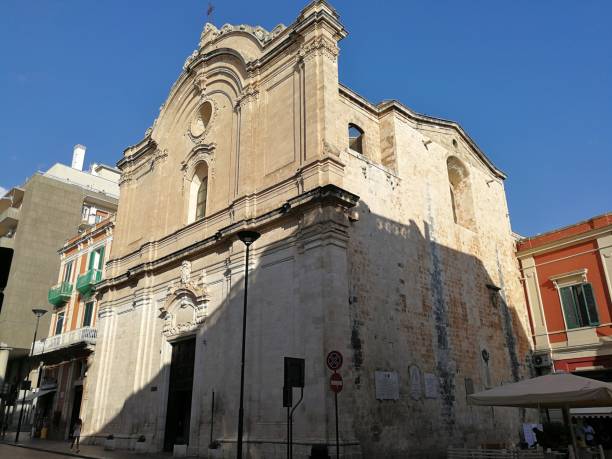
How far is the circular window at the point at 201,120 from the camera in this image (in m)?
22.5

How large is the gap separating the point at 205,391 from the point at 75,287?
16.6 m

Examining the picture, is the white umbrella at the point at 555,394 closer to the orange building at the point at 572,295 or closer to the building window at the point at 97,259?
the orange building at the point at 572,295

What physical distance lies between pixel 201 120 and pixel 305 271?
11620 millimetres

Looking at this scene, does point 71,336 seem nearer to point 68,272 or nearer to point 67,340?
point 67,340

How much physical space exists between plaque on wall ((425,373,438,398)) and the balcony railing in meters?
16.7

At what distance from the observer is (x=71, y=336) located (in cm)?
2658

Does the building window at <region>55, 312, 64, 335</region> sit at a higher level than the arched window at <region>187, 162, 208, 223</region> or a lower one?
lower

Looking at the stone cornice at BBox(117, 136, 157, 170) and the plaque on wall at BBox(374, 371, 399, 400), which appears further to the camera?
the stone cornice at BBox(117, 136, 157, 170)

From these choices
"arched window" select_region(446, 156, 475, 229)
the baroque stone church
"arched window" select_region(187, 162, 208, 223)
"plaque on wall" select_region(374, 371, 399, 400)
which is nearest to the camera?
"plaque on wall" select_region(374, 371, 399, 400)

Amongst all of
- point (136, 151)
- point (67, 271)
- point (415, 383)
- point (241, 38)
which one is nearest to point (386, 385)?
point (415, 383)

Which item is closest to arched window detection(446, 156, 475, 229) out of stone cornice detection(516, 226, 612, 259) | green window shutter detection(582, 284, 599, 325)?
stone cornice detection(516, 226, 612, 259)

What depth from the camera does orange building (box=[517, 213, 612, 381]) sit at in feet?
66.1

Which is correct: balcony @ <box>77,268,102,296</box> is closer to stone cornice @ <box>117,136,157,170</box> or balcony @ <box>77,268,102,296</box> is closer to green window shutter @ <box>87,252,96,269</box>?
green window shutter @ <box>87,252,96,269</box>

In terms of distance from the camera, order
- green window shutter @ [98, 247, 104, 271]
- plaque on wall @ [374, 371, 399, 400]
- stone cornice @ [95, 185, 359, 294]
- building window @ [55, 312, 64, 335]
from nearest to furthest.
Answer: plaque on wall @ [374, 371, 399, 400] → stone cornice @ [95, 185, 359, 294] → green window shutter @ [98, 247, 104, 271] → building window @ [55, 312, 64, 335]
